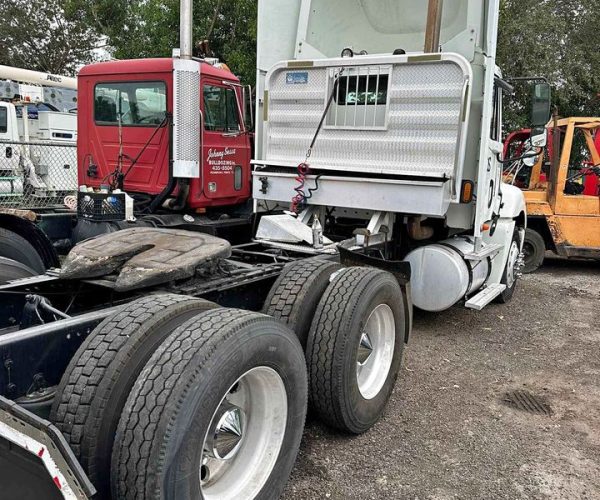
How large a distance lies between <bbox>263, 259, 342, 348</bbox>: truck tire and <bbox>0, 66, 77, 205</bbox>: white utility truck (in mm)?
6736

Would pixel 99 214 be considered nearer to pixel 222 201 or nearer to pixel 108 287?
pixel 222 201

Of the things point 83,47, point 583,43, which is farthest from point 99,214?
point 83,47

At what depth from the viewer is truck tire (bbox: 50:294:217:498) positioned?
214 centimetres

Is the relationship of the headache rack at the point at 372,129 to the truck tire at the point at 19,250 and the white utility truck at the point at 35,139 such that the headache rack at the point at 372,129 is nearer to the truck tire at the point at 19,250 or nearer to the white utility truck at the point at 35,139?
the truck tire at the point at 19,250

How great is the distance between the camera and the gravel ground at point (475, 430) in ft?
10.5

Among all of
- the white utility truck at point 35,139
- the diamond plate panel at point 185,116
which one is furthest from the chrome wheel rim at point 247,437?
the white utility truck at point 35,139

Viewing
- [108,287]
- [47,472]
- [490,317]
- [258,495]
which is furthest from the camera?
[490,317]

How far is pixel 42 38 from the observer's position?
25438 mm

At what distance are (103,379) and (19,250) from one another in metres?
3.15

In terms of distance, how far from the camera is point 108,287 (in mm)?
3113

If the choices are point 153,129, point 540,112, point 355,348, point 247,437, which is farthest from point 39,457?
point 540,112

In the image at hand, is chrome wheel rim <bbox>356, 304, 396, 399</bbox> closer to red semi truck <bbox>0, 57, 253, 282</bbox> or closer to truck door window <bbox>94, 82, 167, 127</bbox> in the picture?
red semi truck <bbox>0, 57, 253, 282</bbox>

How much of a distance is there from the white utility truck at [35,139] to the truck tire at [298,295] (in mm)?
6736

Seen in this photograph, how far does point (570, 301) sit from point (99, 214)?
20.3 ft
